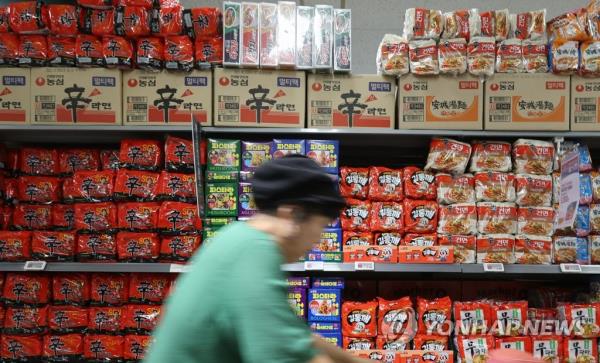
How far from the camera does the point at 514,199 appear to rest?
327 centimetres

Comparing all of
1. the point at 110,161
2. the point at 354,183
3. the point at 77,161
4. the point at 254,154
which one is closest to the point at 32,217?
the point at 77,161

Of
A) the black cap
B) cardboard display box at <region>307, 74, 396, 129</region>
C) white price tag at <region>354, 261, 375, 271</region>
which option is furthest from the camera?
cardboard display box at <region>307, 74, 396, 129</region>

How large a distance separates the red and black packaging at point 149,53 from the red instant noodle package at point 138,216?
85 cm

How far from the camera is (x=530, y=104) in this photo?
328 centimetres

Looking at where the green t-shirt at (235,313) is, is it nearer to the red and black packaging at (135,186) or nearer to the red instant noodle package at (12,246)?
the red and black packaging at (135,186)

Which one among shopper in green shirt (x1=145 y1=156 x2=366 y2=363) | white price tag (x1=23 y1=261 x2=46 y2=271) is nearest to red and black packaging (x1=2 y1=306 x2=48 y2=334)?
white price tag (x1=23 y1=261 x2=46 y2=271)

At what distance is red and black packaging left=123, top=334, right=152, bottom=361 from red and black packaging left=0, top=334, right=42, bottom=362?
21.2 inches

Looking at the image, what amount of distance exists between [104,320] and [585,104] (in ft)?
10.5

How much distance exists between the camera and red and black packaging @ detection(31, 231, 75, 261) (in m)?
3.25

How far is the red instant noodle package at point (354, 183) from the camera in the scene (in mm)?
3295

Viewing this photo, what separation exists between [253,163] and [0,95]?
1.61 metres

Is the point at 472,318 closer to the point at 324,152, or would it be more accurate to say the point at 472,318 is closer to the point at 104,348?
the point at 324,152

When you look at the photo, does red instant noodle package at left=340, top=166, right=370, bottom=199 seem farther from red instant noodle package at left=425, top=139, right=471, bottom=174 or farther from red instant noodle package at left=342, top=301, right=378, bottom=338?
red instant noodle package at left=342, top=301, right=378, bottom=338

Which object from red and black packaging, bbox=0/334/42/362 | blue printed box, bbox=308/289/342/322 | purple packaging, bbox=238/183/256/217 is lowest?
red and black packaging, bbox=0/334/42/362
